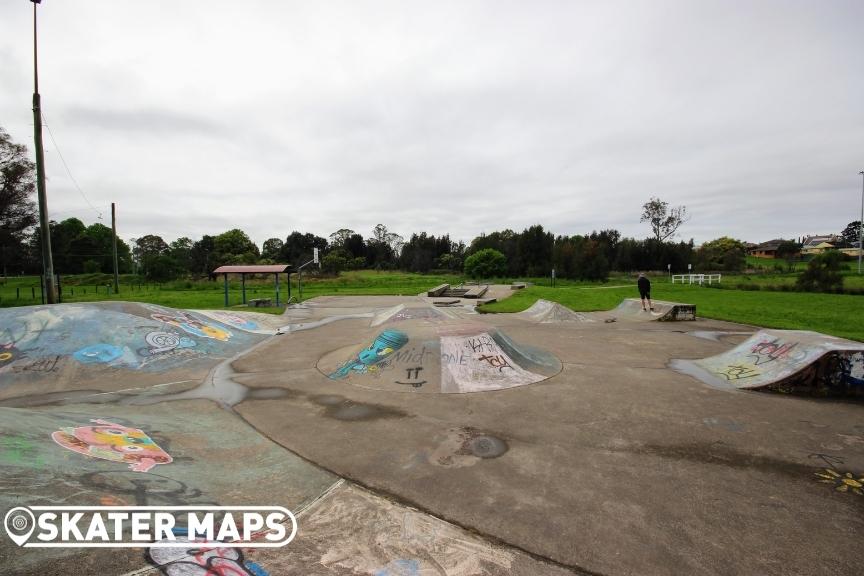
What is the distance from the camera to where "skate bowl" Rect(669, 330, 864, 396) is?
8.36m

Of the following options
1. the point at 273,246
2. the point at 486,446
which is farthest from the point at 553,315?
the point at 273,246

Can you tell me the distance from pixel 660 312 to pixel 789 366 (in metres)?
11.7

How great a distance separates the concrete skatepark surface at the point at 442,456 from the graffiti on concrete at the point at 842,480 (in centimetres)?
3

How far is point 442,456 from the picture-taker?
231 inches

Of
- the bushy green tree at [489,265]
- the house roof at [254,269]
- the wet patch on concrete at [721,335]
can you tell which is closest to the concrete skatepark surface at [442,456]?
the wet patch on concrete at [721,335]

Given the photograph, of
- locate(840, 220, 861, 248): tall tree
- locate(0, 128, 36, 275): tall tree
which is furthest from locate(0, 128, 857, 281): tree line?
locate(840, 220, 861, 248): tall tree

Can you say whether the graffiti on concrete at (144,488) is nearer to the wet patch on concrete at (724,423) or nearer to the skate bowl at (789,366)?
the wet patch on concrete at (724,423)

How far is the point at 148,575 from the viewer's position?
2.88 meters

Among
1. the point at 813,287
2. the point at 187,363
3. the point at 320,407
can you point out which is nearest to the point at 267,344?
the point at 187,363

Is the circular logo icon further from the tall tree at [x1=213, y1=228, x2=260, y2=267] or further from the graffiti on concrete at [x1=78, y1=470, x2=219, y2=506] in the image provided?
the tall tree at [x1=213, y1=228, x2=260, y2=267]

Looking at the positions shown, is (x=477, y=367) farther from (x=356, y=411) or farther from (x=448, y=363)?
(x=356, y=411)

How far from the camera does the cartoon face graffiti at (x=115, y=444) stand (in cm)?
495

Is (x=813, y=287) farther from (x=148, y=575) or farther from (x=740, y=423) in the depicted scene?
(x=148, y=575)

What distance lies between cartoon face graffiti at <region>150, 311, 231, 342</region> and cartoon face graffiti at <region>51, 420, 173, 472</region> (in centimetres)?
845
